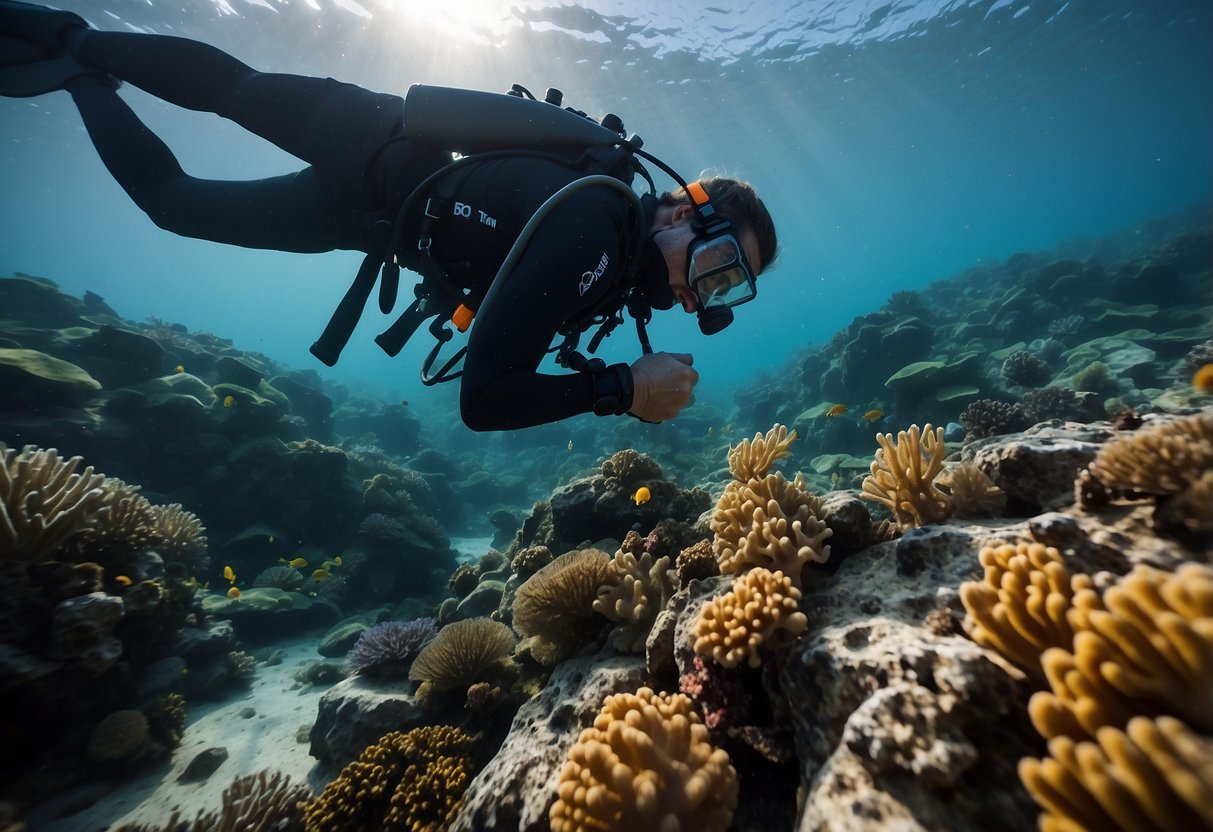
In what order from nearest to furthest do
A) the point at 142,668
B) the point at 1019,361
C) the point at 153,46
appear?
the point at 153,46, the point at 142,668, the point at 1019,361

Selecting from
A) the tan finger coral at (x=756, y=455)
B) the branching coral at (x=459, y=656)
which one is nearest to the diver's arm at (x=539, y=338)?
the tan finger coral at (x=756, y=455)

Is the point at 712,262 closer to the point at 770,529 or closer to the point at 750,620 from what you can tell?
the point at 770,529

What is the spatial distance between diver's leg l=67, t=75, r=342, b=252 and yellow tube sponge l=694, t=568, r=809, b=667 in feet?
15.2

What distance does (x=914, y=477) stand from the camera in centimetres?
300

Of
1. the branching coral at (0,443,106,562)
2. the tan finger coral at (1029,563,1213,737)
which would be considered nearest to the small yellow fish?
the tan finger coral at (1029,563,1213,737)

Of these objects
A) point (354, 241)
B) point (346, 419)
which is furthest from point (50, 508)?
point (346, 419)

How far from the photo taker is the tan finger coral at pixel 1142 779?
0.90m

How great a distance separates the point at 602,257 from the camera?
2637mm

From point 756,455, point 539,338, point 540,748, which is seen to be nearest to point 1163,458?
point 756,455

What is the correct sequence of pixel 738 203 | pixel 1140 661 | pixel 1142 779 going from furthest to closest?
1. pixel 738 203
2. pixel 1140 661
3. pixel 1142 779

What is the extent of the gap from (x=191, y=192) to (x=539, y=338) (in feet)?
14.0

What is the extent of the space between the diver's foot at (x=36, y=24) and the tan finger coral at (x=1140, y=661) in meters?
7.81

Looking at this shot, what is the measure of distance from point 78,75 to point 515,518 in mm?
14066

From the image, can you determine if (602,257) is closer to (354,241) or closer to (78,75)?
(354,241)
